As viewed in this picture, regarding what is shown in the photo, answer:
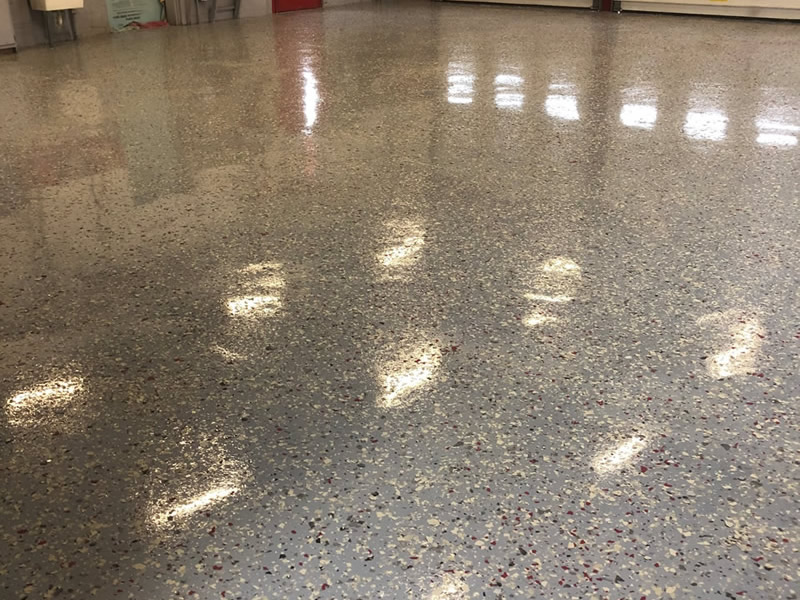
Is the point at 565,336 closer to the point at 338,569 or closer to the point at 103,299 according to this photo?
the point at 338,569

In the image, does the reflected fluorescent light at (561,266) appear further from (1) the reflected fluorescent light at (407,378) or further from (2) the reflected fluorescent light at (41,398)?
(2) the reflected fluorescent light at (41,398)

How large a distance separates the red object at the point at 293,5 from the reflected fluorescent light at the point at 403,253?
7.78 meters

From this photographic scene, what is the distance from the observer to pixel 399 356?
1.86 metres

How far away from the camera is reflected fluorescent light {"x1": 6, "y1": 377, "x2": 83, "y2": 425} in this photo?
1643 millimetres

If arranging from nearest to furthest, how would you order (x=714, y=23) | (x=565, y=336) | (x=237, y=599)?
(x=237, y=599), (x=565, y=336), (x=714, y=23)

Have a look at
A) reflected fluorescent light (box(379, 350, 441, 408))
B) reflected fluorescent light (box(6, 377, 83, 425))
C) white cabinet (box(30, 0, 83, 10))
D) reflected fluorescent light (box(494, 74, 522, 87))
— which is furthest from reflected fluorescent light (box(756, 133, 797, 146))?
white cabinet (box(30, 0, 83, 10))

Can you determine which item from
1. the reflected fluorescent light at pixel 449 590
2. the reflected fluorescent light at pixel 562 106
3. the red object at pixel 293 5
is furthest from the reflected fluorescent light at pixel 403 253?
the red object at pixel 293 5

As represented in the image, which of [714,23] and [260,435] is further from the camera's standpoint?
[714,23]

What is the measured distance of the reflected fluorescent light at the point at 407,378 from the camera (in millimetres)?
1688

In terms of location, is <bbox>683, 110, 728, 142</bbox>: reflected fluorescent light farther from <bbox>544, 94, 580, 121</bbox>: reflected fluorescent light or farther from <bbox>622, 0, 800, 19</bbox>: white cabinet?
<bbox>622, 0, 800, 19</bbox>: white cabinet

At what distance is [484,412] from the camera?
1.63 m

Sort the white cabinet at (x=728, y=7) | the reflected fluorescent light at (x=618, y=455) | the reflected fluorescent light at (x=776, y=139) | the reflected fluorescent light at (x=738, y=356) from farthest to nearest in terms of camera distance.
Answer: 1. the white cabinet at (x=728, y=7)
2. the reflected fluorescent light at (x=776, y=139)
3. the reflected fluorescent light at (x=738, y=356)
4. the reflected fluorescent light at (x=618, y=455)

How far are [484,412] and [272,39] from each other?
6.32 m

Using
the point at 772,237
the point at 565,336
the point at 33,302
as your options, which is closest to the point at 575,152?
the point at 772,237
